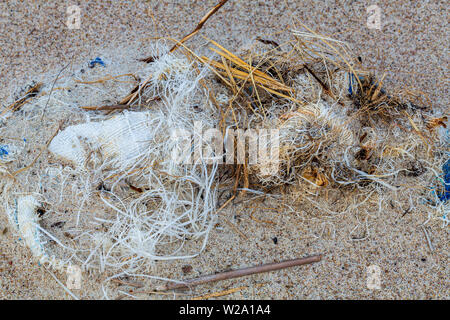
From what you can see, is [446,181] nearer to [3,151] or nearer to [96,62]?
[96,62]

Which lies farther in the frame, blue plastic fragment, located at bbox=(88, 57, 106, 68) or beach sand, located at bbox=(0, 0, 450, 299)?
blue plastic fragment, located at bbox=(88, 57, 106, 68)

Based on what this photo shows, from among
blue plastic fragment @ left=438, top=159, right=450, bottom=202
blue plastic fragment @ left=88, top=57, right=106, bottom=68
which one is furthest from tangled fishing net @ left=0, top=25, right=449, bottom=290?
blue plastic fragment @ left=88, top=57, right=106, bottom=68

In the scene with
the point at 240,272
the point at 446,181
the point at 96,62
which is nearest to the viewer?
the point at 240,272

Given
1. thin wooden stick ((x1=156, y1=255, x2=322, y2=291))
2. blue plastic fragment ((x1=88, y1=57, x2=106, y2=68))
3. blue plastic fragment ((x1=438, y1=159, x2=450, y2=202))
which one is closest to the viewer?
thin wooden stick ((x1=156, y1=255, x2=322, y2=291))

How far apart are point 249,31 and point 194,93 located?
0.45 metres

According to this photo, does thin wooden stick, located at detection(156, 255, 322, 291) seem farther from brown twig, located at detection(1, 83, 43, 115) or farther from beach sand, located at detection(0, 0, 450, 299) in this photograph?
brown twig, located at detection(1, 83, 43, 115)

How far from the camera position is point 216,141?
1.49 metres

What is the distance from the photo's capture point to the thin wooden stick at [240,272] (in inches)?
56.1

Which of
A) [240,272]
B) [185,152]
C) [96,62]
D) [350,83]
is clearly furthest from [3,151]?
[350,83]

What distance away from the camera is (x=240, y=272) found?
1439mm

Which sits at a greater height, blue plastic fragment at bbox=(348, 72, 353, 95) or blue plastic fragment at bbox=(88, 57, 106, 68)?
blue plastic fragment at bbox=(88, 57, 106, 68)

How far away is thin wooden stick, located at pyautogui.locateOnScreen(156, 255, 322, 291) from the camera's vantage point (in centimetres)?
142

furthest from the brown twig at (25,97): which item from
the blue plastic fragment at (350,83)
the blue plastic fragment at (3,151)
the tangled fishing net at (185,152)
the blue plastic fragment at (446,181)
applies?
the blue plastic fragment at (446,181)
